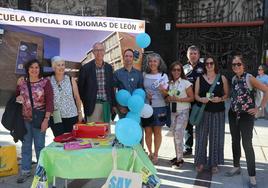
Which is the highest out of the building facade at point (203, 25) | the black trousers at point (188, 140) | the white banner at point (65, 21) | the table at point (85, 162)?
the building facade at point (203, 25)

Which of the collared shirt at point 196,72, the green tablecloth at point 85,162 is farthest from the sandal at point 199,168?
the green tablecloth at point 85,162

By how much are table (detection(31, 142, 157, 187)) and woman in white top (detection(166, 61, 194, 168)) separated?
188 centimetres

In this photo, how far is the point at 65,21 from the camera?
5664 millimetres

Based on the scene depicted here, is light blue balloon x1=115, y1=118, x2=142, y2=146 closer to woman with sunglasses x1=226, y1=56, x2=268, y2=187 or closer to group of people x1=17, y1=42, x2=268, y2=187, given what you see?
group of people x1=17, y1=42, x2=268, y2=187

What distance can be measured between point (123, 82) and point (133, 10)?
855 centimetres

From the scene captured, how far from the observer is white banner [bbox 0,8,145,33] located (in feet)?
16.9

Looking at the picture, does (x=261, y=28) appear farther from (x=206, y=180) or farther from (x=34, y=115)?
(x=34, y=115)

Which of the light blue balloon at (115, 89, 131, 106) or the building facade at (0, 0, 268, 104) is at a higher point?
the building facade at (0, 0, 268, 104)

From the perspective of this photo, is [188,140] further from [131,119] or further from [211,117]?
[131,119]

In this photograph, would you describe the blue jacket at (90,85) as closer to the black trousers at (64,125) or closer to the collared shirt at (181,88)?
the black trousers at (64,125)

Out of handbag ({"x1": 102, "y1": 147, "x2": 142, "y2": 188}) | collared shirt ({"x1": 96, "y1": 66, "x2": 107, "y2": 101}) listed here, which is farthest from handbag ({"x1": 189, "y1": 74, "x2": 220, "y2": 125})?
handbag ({"x1": 102, "y1": 147, "x2": 142, "y2": 188})

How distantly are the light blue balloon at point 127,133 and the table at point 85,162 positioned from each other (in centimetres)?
9

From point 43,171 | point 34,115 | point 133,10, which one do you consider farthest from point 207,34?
point 43,171

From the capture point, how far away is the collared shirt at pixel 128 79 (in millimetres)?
5188
